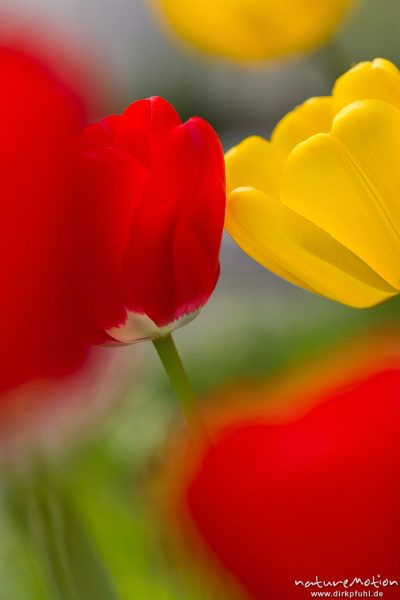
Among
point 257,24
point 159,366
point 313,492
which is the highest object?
point 257,24

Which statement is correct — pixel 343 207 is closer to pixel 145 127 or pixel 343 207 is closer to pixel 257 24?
pixel 145 127

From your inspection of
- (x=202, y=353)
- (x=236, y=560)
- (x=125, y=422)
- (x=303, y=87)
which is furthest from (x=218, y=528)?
(x=303, y=87)

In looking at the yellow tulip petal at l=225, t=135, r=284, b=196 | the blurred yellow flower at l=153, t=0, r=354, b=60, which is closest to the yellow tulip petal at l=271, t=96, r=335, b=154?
the yellow tulip petal at l=225, t=135, r=284, b=196

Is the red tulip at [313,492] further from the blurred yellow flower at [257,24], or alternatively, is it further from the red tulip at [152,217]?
the blurred yellow flower at [257,24]

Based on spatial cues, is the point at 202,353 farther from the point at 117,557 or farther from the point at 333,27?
the point at 117,557

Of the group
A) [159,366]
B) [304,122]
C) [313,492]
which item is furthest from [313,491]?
[159,366]
